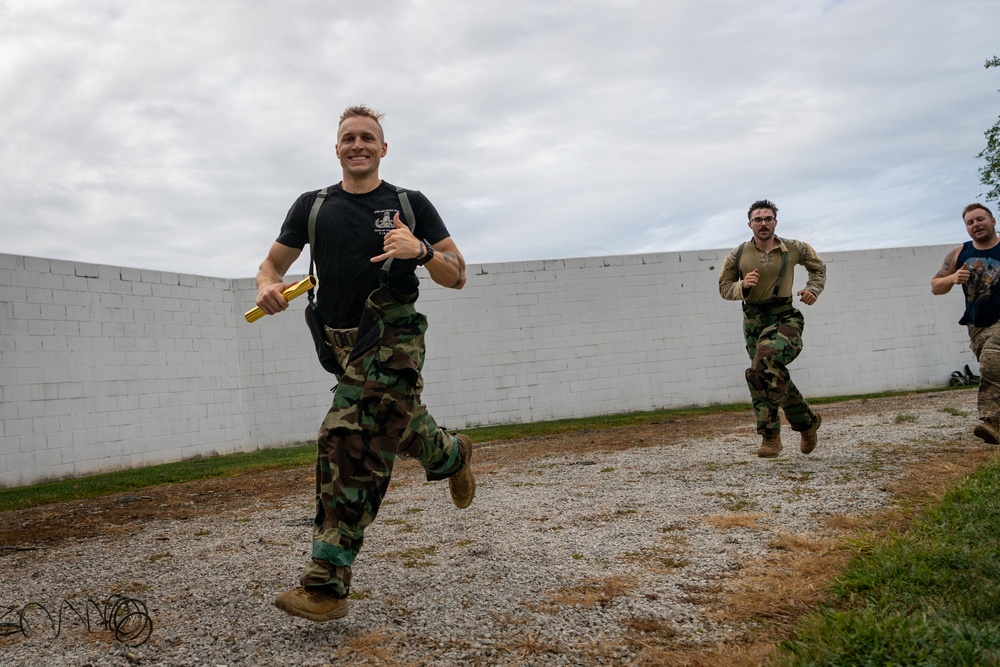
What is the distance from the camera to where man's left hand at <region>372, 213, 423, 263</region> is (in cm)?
273

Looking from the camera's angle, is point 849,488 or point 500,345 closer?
point 849,488

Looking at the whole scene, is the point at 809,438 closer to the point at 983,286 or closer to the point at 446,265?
the point at 983,286

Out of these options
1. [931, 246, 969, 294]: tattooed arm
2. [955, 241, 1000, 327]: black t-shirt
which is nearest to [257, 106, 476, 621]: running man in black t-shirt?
[931, 246, 969, 294]: tattooed arm

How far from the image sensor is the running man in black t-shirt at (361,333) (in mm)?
2623

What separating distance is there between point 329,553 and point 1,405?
7480mm

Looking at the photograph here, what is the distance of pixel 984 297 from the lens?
18.3 ft

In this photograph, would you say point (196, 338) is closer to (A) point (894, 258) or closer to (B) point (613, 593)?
(B) point (613, 593)

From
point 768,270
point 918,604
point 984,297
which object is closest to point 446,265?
point 918,604

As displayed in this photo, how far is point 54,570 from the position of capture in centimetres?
372

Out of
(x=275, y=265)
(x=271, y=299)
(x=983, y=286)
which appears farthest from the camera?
(x=983, y=286)

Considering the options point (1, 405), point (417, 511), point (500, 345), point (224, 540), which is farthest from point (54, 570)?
point (500, 345)

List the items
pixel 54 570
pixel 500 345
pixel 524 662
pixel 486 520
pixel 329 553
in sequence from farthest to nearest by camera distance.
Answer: pixel 500 345
pixel 486 520
pixel 54 570
pixel 329 553
pixel 524 662

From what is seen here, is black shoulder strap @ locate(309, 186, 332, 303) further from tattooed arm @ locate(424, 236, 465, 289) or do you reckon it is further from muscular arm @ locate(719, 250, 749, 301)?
muscular arm @ locate(719, 250, 749, 301)

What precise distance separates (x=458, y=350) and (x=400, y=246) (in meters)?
9.20
